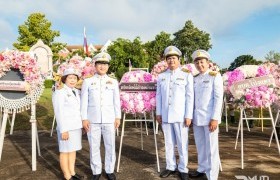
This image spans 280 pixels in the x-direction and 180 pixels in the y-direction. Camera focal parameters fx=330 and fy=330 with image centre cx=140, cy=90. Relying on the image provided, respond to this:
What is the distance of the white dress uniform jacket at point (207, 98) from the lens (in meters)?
5.35

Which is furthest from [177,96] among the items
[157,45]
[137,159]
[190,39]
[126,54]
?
[190,39]

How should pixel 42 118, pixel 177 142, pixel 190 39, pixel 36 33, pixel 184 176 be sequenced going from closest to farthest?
pixel 184 176 < pixel 177 142 < pixel 42 118 < pixel 36 33 < pixel 190 39

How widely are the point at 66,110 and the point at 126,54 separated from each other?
96.7 feet

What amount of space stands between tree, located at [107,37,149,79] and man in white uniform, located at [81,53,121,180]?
93.0ft

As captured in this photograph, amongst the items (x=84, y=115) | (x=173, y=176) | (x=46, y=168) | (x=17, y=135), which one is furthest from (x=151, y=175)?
(x=17, y=135)

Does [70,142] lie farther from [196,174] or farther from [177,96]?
[196,174]

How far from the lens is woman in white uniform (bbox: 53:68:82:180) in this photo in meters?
5.45

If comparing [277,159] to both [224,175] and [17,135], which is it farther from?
[17,135]

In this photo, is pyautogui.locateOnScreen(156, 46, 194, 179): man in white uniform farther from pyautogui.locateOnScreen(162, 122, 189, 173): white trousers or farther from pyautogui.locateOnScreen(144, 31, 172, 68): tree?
pyautogui.locateOnScreen(144, 31, 172, 68): tree

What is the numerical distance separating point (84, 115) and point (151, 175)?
1624mm

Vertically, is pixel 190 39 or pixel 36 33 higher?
pixel 190 39

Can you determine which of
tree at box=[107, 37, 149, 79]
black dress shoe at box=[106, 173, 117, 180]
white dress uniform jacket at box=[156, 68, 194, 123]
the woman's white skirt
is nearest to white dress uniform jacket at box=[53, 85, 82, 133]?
the woman's white skirt

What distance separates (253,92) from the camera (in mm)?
6512

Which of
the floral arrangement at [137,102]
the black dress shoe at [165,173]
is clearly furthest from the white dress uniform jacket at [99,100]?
the black dress shoe at [165,173]
